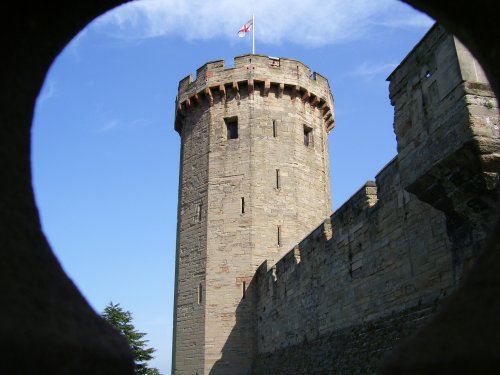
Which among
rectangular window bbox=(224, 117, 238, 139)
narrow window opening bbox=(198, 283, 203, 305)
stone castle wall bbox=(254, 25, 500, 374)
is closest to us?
stone castle wall bbox=(254, 25, 500, 374)

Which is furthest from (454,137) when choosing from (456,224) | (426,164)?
(456,224)

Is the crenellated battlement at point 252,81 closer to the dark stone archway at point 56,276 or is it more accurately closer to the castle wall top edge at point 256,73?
the castle wall top edge at point 256,73

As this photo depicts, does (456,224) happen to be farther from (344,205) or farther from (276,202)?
(276,202)

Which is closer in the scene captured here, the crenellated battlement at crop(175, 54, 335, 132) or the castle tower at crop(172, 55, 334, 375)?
the castle tower at crop(172, 55, 334, 375)

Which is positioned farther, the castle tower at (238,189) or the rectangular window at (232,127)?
the rectangular window at (232,127)

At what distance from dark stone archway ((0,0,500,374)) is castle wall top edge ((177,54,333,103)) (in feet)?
52.9

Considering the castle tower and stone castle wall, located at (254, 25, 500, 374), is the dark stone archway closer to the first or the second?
stone castle wall, located at (254, 25, 500, 374)

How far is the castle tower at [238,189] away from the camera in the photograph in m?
16.2

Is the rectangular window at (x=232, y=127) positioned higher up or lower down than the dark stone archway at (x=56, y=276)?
higher up

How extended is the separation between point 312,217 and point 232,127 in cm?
417

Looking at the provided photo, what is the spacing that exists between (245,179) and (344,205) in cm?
744

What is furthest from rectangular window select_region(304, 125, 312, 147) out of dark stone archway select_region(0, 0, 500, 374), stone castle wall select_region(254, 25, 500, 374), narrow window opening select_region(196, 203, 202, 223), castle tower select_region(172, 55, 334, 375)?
dark stone archway select_region(0, 0, 500, 374)

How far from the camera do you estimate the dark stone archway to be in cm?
183

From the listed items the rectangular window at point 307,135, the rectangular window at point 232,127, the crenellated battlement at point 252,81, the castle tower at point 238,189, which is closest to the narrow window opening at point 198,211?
the castle tower at point 238,189
